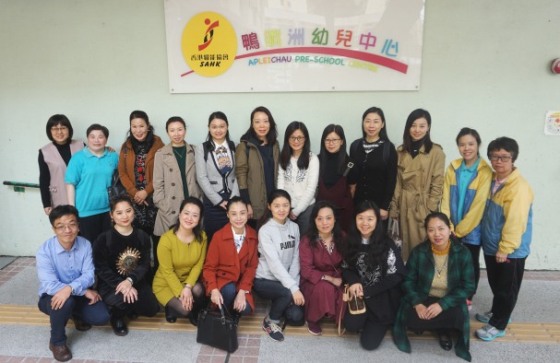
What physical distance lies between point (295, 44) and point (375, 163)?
1257 mm

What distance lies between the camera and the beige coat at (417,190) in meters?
2.55

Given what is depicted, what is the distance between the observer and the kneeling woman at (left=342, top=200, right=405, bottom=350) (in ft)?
Answer: 7.57

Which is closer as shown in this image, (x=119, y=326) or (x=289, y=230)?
(x=119, y=326)

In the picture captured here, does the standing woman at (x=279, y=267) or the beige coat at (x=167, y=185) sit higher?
the beige coat at (x=167, y=185)

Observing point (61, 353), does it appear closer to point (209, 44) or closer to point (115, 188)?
point (115, 188)

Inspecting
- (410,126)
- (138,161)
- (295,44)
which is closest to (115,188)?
(138,161)

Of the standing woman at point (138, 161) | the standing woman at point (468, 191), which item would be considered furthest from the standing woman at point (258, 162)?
the standing woman at point (468, 191)

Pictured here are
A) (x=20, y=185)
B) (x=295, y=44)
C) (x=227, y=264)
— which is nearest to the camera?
(x=227, y=264)

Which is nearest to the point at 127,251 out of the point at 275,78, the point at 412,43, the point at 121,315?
the point at 121,315

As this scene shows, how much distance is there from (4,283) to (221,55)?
2.78 m

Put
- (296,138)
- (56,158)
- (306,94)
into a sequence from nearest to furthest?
1. (296,138)
2. (56,158)
3. (306,94)

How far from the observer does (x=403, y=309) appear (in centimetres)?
231

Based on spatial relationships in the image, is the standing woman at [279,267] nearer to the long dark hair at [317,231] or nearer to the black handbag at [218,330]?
the long dark hair at [317,231]

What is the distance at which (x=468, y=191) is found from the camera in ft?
7.95
